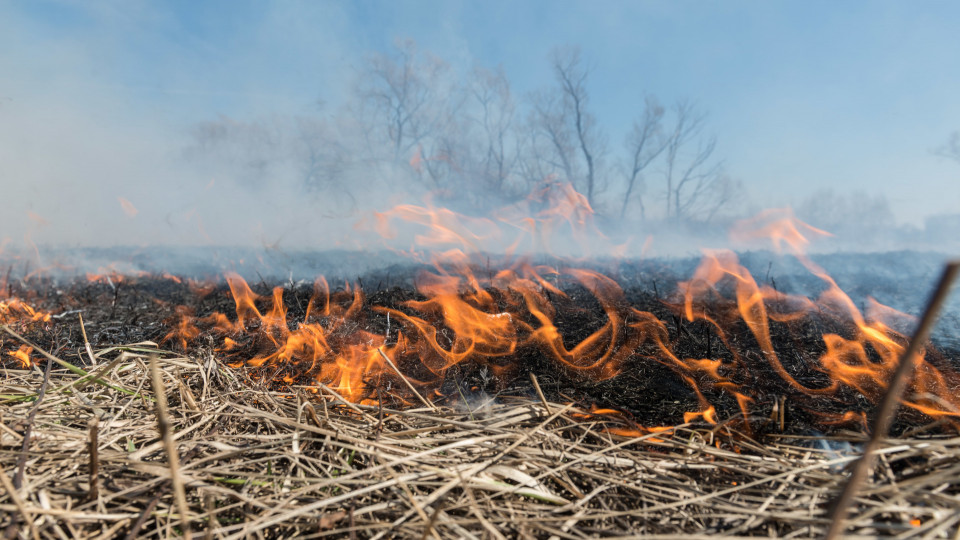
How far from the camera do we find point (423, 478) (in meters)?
1.31

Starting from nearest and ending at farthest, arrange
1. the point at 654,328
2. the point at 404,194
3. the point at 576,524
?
the point at 576,524, the point at 654,328, the point at 404,194

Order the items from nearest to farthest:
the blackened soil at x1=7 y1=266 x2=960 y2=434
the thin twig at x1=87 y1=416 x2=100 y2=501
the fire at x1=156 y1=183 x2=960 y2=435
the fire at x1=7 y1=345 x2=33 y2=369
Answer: the thin twig at x1=87 y1=416 x2=100 y2=501 → the blackened soil at x1=7 y1=266 x2=960 y2=434 → the fire at x1=156 y1=183 x2=960 y2=435 → the fire at x1=7 y1=345 x2=33 y2=369

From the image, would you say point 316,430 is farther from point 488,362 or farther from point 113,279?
point 113,279

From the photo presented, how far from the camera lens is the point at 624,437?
1.60 metres

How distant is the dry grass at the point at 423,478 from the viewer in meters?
1.09

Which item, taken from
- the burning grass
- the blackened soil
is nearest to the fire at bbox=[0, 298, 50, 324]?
the blackened soil

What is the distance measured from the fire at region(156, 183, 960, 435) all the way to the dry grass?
0.23 m

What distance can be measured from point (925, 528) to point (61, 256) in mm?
12475

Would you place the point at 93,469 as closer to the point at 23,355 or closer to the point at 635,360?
the point at 635,360

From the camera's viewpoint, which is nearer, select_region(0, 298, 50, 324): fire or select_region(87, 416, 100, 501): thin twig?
select_region(87, 416, 100, 501): thin twig

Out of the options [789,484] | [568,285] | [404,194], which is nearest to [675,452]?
[789,484]

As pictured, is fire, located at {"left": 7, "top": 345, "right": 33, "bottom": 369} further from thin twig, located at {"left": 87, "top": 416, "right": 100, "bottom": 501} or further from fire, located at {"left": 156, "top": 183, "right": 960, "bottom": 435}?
thin twig, located at {"left": 87, "top": 416, "right": 100, "bottom": 501}

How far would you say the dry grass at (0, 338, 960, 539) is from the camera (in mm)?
1094

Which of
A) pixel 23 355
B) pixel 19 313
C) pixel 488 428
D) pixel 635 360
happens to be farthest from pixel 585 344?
pixel 19 313
